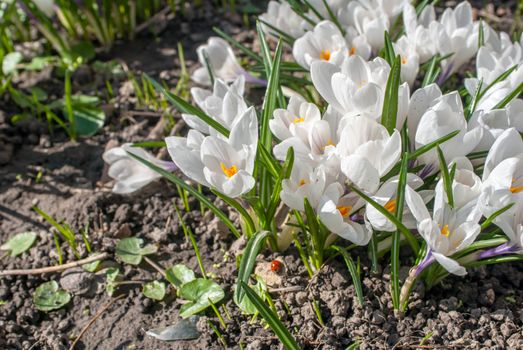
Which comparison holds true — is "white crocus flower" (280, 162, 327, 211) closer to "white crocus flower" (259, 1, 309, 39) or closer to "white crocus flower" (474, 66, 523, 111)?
"white crocus flower" (474, 66, 523, 111)

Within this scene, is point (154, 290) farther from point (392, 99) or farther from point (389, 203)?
point (392, 99)

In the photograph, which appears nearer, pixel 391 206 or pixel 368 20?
pixel 391 206

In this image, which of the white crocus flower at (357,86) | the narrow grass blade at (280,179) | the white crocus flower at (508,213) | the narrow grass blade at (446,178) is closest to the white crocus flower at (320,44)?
the white crocus flower at (357,86)

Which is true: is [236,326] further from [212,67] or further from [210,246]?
[212,67]

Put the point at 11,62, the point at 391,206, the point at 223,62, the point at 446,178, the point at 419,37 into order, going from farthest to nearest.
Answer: the point at 11,62
the point at 223,62
the point at 419,37
the point at 391,206
the point at 446,178

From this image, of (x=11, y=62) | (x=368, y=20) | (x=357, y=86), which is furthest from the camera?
(x=11, y=62)

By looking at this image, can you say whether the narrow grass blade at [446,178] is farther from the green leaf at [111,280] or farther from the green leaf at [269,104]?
the green leaf at [111,280]

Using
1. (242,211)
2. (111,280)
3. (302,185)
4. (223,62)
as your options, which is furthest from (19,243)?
(302,185)
